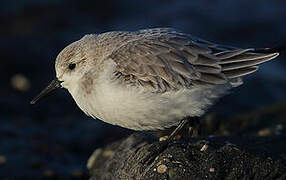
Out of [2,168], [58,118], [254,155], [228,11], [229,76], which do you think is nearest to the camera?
[254,155]

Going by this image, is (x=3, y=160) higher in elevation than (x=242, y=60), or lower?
lower

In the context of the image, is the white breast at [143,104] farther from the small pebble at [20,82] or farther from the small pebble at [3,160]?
the small pebble at [20,82]

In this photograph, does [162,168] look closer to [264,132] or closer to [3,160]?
[264,132]

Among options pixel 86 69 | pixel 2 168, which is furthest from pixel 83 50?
pixel 2 168

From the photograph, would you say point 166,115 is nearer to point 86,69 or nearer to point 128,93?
point 128,93

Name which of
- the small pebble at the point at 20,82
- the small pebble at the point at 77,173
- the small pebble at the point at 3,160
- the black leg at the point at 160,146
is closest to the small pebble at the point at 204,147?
the black leg at the point at 160,146

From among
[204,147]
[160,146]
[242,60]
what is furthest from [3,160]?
[242,60]
